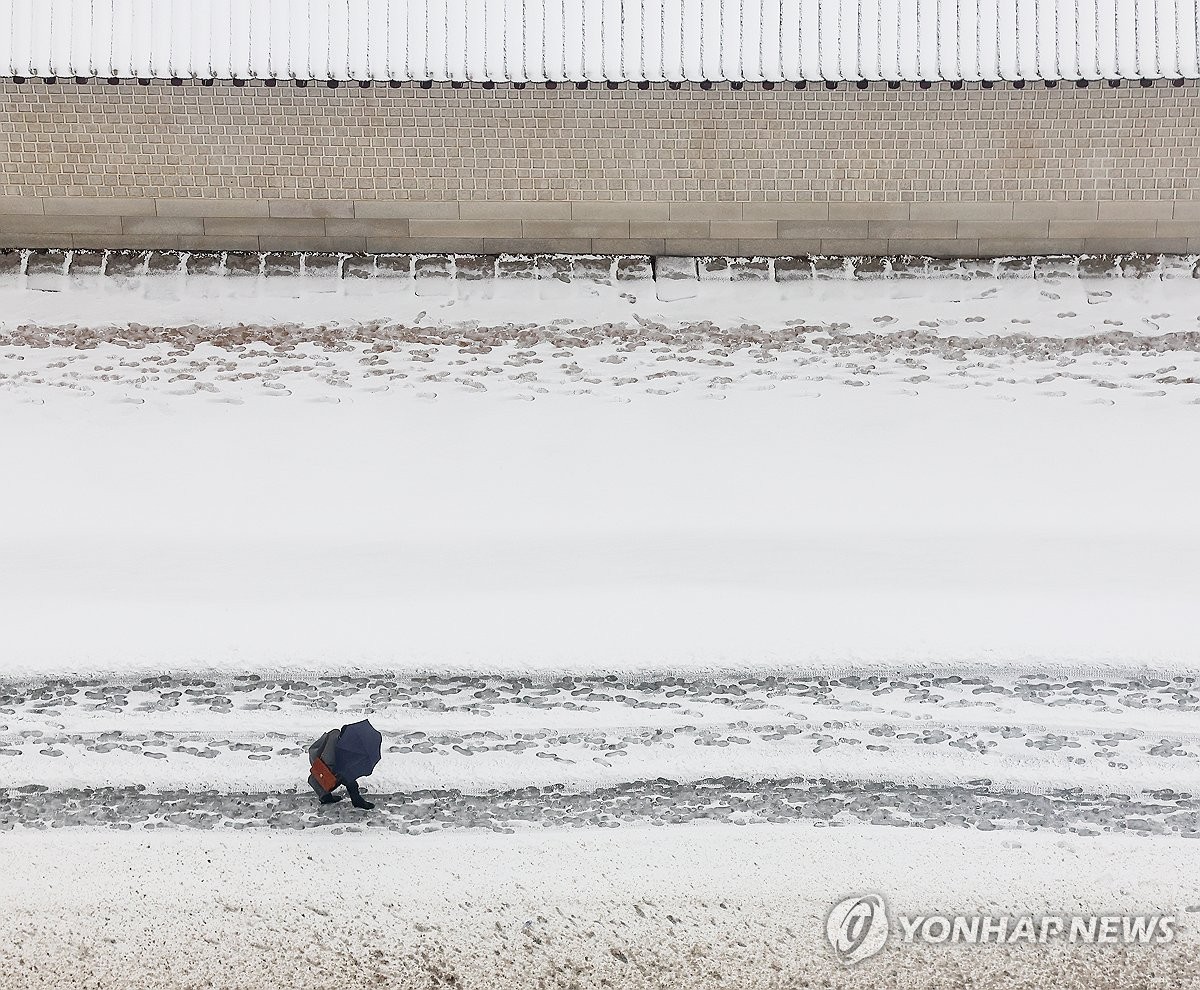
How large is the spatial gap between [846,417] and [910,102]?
10.3ft

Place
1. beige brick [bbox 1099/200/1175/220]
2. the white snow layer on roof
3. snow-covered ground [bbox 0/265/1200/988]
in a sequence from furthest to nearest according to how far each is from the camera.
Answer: beige brick [bbox 1099/200/1175/220], the white snow layer on roof, snow-covered ground [bbox 0/265/1200/988]

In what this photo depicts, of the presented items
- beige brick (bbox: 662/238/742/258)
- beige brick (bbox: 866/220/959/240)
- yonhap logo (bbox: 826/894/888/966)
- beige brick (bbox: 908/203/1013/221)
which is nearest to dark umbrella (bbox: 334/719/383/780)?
yonhap logo (bbox: 826/894/888/966)

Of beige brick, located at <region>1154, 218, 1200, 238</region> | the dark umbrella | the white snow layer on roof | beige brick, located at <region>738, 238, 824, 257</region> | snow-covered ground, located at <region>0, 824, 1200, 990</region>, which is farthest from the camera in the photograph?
beige brick, located at <region>738, 238, 824, 257</region>

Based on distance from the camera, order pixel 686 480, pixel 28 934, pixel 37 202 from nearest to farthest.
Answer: pixel 28 934 < pixel 686 480 < pixel 37 202

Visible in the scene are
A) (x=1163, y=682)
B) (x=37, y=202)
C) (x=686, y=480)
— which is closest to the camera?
(x=1163, y=682)

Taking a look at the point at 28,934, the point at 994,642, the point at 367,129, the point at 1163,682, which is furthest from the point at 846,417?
the point at 28,934

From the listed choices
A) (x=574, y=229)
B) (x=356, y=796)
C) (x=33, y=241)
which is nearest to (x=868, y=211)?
(x=574, y=229)

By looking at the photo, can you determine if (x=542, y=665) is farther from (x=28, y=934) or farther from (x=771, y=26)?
(x=771, y=26)

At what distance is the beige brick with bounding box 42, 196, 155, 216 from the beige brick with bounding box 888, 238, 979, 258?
7.72 m

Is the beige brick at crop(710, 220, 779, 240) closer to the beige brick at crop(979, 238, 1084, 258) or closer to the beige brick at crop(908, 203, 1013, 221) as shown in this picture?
the beige brick at crop(908, 203, 1013, 221)

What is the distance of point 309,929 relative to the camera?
8.49 m

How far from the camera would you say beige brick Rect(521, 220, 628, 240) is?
11.7m

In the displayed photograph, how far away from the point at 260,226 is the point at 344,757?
5980mm

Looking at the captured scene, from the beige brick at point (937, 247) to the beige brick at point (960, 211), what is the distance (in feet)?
0.81
